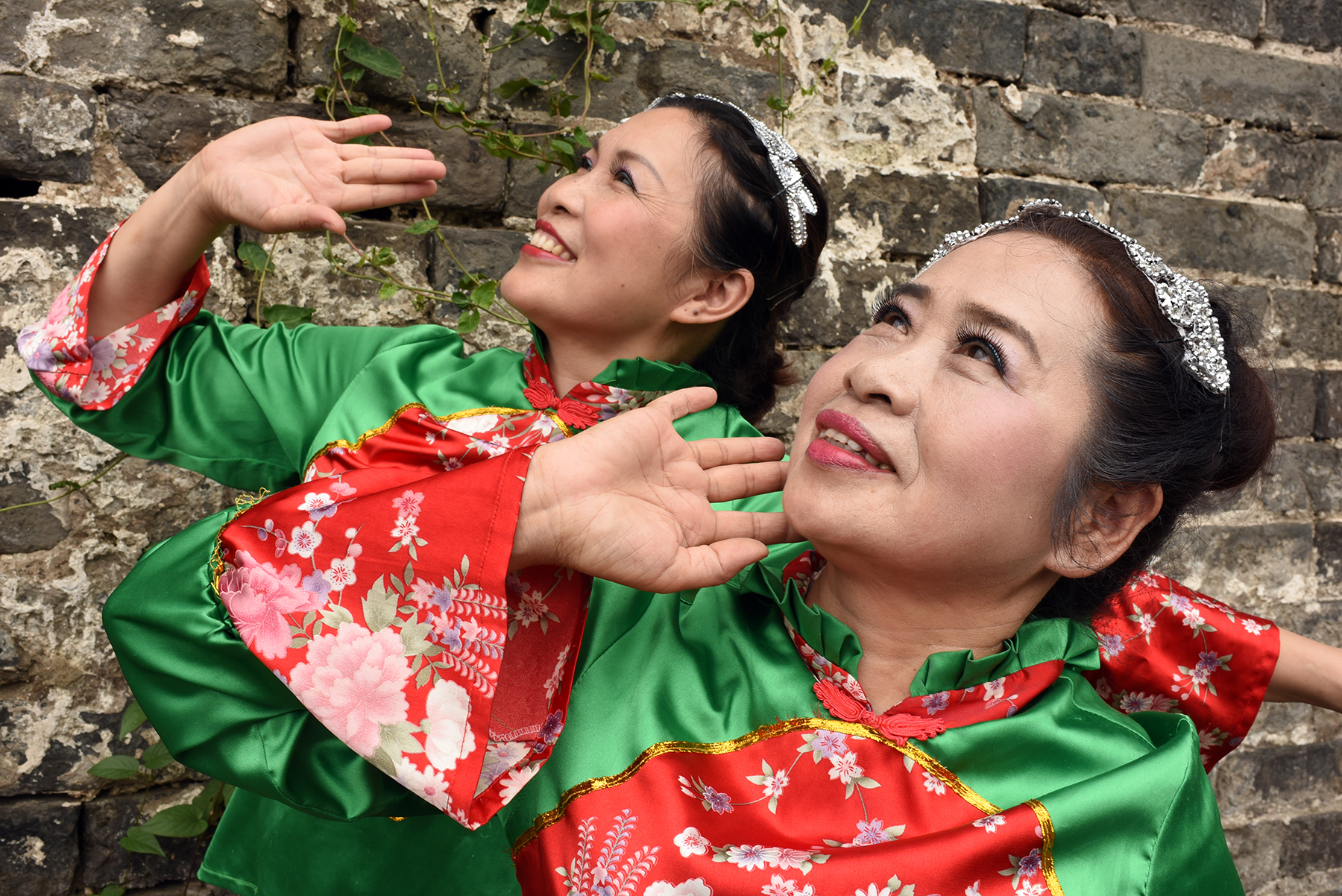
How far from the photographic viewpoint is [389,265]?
2.00 metres

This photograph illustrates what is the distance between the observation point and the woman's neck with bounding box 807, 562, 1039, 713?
4.26ft

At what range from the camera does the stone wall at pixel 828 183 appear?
1.81 metres

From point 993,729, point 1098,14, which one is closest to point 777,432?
point 993,729

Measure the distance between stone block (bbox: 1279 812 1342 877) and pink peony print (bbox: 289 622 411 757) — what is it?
2790 millimetres

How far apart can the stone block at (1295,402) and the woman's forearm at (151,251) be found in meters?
2.73

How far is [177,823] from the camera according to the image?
186cm

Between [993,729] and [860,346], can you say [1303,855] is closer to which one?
[993,729]

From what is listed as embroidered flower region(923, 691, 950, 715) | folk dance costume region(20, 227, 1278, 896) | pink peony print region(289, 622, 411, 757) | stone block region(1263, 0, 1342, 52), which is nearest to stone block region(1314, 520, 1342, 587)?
stone block region(1263, 0, 1342, 52)

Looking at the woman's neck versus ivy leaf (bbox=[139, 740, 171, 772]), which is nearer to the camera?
the woman's neck

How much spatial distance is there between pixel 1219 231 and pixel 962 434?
1961 millimetres

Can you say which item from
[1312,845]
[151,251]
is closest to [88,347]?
[151,251]

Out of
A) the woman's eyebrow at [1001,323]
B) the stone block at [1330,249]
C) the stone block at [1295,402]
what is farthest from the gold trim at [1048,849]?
the stone block at [1330,249]

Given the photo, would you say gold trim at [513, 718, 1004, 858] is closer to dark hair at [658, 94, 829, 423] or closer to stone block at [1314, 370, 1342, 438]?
dark hair at [658, 94, 829, 423]

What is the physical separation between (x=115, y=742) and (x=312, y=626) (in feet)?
3.62
